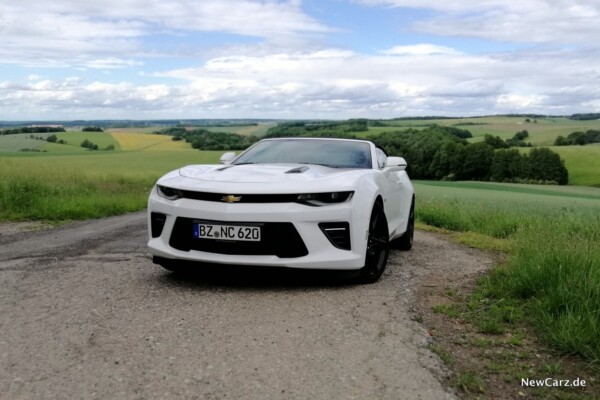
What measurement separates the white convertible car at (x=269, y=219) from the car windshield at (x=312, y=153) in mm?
645

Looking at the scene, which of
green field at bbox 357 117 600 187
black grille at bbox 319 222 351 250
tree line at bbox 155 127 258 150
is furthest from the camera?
green field at bbox 357 117 600 187

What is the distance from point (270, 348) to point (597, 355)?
5.99 ft

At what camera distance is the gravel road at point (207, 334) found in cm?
289

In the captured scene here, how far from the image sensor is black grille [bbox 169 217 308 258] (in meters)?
4.54

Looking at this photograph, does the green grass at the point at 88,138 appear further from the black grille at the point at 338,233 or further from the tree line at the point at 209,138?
the black grille at the point at 338,233

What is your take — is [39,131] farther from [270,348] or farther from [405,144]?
[270,348]

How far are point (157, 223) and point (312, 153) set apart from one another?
73.6 inches

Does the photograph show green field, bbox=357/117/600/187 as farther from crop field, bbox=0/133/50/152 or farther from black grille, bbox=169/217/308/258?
black grille, bbox=169/217/308/258

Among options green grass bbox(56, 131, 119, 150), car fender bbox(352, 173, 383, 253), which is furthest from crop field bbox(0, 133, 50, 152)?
car fender bbox(352, 173, 383, 253)

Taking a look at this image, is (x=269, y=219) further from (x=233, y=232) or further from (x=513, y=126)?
(x=513, y=126)

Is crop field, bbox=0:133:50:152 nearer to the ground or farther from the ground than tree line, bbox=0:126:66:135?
nearer to the ground

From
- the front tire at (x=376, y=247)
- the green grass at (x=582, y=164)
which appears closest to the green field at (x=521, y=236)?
the front tire at (x=376, y=247)

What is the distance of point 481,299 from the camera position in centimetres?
465

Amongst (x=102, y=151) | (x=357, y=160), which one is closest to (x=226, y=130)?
(x=102, y=151)
